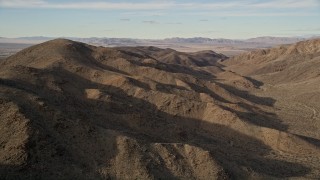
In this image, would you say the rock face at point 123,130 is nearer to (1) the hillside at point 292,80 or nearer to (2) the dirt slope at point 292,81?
(2) the dirt slope at point 292,81

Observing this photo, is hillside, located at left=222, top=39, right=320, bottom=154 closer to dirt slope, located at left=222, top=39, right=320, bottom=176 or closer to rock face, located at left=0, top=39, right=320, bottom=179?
dirt slope, located at left=222, top=39, right=320, bottom=176

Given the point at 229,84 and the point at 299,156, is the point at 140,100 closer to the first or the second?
the point at 299,156

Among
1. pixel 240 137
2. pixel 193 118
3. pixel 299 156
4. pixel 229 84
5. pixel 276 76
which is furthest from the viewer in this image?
pixel 276 76

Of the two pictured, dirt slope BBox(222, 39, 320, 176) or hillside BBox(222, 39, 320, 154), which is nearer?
dirt slope BBox(222, 39, 320, 176)

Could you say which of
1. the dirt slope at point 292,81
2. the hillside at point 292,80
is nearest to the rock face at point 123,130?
the dirt slope at point 292,81

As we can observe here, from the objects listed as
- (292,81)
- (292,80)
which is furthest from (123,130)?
(292,80)

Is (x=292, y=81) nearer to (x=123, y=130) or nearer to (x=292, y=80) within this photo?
(x=292, y=80)

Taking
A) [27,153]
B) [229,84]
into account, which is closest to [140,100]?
[27,153]

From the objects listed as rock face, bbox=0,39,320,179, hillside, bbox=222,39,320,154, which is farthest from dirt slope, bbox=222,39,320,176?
rock face, bbox=0,39,320,179
